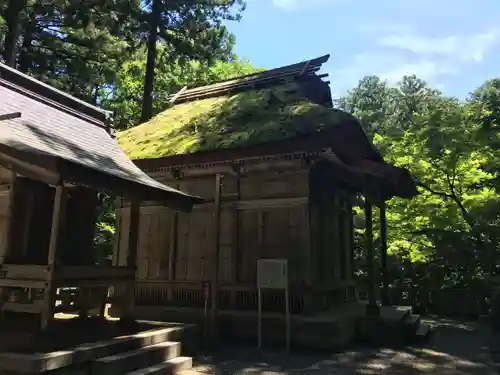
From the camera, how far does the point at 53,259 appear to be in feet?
18.7

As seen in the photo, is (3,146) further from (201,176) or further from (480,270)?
(480,270)

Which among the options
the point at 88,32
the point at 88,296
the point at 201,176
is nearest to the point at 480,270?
the point at 201,176

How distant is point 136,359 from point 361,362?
11.9 ft

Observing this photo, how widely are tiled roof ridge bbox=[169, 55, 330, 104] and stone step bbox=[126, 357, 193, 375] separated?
7.93m

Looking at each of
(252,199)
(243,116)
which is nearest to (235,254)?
(252,199)

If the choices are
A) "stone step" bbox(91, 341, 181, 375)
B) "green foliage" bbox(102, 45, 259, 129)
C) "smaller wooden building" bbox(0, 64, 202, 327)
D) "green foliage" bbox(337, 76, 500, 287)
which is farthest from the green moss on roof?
"green foliage" bbox(102, 45, 259, 129)

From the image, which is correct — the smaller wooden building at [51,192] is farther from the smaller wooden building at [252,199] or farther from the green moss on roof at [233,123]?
the smaller wooden building at [252,199]

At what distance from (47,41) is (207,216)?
13.0m

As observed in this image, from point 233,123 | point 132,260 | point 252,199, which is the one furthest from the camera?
point 233,123

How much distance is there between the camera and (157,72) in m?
23.1

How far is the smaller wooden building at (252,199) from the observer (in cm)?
852

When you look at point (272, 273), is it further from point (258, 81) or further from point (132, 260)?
point (258, 81)

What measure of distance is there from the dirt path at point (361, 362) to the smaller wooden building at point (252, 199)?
4.27 feet

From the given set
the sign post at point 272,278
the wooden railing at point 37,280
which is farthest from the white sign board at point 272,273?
the wooden railing at point 37,280
